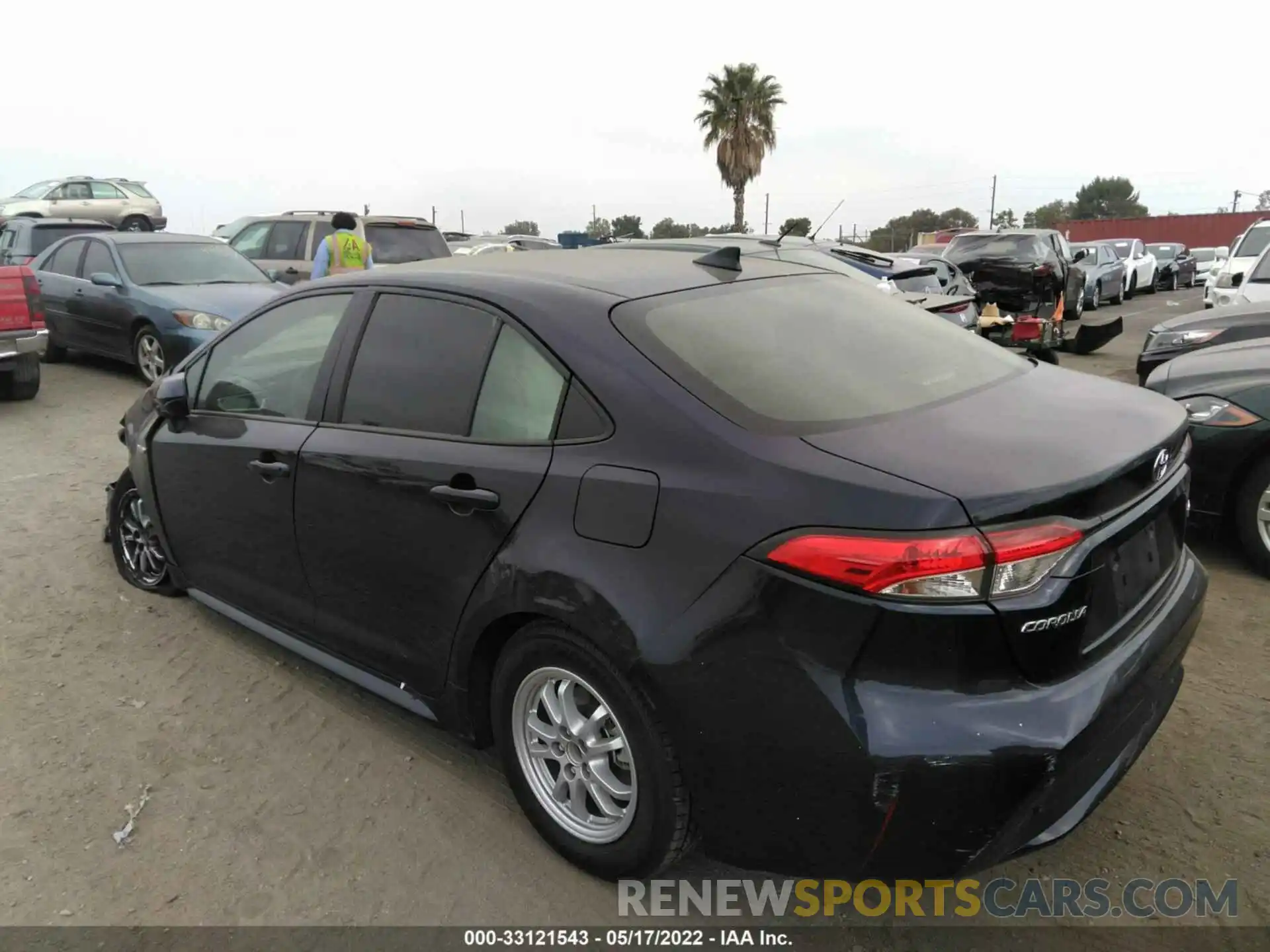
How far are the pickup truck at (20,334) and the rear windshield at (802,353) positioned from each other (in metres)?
8.23

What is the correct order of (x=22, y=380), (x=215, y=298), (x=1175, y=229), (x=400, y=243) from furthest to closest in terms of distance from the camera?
(x=1175, y=229), (x=400, y=243), (x=215, y=298), (x=22, y=380)

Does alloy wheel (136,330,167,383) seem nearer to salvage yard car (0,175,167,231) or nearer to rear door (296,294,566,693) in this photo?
rear door (296,294,566,693)

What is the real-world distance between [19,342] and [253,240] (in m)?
4.42

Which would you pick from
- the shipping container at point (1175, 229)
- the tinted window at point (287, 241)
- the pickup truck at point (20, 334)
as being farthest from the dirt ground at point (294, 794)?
the shipping container at point (1175, 229)

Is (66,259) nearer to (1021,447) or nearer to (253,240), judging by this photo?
(253,240)

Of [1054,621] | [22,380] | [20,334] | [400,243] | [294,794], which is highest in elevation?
[400,243]

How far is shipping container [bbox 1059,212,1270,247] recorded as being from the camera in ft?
152

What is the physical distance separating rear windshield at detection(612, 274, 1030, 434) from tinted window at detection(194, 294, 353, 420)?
1.32 meters

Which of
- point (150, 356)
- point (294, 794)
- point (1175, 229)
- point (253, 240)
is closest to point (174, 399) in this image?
point (294, 794)

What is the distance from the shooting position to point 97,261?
31.9ft

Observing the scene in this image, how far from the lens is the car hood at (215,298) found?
8.70 metres

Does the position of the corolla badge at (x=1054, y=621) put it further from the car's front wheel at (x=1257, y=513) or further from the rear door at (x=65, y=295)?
the rear door at (x=65, y=295)

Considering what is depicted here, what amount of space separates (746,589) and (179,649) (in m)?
2.99

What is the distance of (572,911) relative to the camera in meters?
2.48
